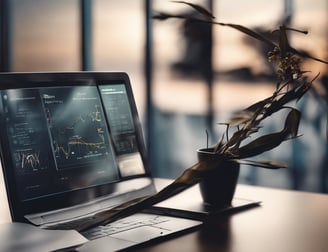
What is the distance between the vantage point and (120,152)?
4.56 feet

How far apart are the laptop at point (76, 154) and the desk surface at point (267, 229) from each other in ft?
0.17

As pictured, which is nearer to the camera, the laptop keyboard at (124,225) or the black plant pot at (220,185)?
the laptop keyboard at (124,225)

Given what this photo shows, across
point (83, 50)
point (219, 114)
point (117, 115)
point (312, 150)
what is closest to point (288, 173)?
point (312, 150)

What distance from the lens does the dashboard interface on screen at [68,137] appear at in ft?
3.87

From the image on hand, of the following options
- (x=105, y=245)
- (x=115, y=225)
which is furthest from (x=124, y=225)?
(x=105, y=245)

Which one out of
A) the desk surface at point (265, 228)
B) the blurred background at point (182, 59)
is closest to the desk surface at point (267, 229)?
the desk surface at point (265, 228)

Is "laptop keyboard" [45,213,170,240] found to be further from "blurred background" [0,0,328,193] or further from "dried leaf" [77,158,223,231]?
"blurred background" [0,0,328,193]

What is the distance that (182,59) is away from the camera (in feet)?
14.6

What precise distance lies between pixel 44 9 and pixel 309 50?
193cm

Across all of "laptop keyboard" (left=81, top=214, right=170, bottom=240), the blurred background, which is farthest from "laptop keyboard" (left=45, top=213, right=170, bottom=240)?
the blurred background

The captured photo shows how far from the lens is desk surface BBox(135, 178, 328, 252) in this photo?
1055mm

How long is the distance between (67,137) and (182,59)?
3.23 metres

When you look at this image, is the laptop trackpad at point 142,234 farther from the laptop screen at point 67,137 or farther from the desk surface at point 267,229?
the laptop screen at point 67,137

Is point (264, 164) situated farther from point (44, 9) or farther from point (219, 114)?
point (44, 9)
